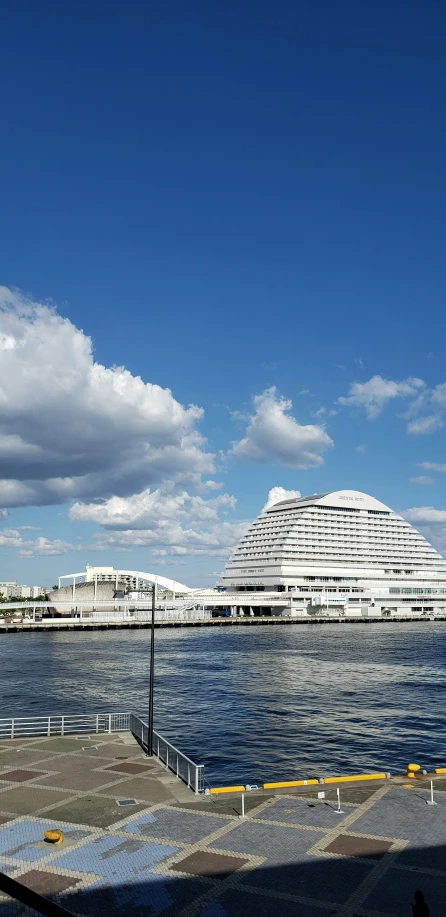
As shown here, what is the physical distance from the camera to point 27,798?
23875 mm

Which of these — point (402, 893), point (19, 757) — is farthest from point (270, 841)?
point (19, 757)

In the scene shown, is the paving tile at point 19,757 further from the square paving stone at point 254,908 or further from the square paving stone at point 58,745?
the square paving stone at point 254,908

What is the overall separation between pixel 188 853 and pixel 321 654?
88.9 m

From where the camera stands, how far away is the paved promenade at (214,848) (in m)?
16.2

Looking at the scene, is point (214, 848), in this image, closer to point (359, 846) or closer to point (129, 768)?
point (359, 846)

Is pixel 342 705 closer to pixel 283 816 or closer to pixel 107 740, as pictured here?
pixel 107 740

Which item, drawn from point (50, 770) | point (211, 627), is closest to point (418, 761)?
point (50, 770)

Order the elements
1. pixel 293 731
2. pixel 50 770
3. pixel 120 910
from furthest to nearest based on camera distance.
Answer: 1. pixel 293 731
2. pixel 50 770
3. pixel 120 910

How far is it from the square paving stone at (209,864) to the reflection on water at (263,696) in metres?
16.6

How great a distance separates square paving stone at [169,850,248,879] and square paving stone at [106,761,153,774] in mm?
9058

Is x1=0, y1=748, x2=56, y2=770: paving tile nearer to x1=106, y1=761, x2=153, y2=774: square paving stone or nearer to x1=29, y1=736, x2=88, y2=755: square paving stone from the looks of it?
x1=29, y1=736, x2=88, y2=755: square paving stone

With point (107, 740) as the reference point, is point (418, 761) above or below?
below

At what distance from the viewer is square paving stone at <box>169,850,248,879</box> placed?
17.6 meters

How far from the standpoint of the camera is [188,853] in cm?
1880
